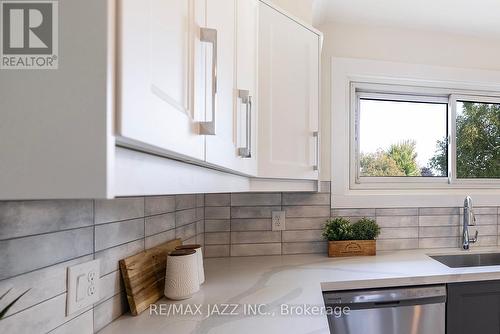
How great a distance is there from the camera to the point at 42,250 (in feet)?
2.12

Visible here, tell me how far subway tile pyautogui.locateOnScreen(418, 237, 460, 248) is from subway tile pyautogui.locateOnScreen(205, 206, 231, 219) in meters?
1.36

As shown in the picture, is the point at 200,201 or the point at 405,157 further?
the point at 405,157

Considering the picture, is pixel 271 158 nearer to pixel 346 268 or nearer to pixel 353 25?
pixel 346 268

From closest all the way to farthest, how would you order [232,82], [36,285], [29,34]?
1. [29,34]
2. [36,285]
3. [232,82]

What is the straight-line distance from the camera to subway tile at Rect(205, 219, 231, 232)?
69.2 inches

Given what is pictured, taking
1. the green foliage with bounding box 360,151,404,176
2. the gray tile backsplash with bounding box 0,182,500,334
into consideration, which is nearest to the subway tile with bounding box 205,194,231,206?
the gray tile backsplash with bounding box 0,182,500,334

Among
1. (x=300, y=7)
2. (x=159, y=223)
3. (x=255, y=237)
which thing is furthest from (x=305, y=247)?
(x=300, y=7)

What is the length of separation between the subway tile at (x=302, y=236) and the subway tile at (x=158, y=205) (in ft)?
2.65

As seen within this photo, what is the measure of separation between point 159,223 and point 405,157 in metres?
1.85

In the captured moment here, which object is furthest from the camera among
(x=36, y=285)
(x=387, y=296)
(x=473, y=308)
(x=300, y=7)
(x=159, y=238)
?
(x=300, y=7)

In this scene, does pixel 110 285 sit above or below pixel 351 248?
above

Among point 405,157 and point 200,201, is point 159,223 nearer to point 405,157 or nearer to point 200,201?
point 200,201

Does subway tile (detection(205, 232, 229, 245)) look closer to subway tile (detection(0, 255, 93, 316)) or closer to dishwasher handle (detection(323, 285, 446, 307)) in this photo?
dishwasher handle (detection(323, 285, 446, 307))

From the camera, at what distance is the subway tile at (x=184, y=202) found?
140cm
